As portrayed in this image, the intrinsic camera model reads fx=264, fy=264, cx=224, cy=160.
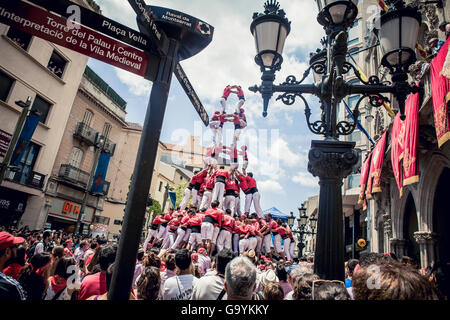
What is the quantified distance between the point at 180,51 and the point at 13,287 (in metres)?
2.40

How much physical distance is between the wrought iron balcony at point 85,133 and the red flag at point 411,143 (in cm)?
2284

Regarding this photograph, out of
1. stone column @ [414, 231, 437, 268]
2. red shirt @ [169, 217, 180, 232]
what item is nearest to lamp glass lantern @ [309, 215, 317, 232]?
stone column @ [414, 231, 437, 268]

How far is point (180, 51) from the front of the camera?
8.58ft

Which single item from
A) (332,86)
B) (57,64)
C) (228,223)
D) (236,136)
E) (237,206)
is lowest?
(228,223)

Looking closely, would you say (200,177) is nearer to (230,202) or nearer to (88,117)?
(230,202)

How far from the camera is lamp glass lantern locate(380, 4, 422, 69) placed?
350 cm

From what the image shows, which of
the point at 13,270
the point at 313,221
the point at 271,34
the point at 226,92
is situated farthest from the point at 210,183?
the point at 271,34

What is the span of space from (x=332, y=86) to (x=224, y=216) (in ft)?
23.0

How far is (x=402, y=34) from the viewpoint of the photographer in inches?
139

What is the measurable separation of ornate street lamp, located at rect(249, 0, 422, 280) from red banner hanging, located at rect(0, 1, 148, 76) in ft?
6.86

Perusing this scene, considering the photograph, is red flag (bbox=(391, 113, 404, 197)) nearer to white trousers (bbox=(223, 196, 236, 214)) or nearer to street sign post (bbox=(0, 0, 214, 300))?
white trousers (bbox=(223, 196, 236, 214))

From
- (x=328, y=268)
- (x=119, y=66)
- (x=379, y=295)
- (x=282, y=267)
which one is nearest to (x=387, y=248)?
(x=282, y=267)

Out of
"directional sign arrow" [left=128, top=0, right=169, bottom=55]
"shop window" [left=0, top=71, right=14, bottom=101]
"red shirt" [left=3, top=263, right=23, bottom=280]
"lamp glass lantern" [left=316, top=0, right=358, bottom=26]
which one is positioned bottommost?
"red shirt" [left=3, top=263, right=23, bottom=280]

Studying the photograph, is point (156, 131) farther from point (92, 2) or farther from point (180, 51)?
point (92, 2)
